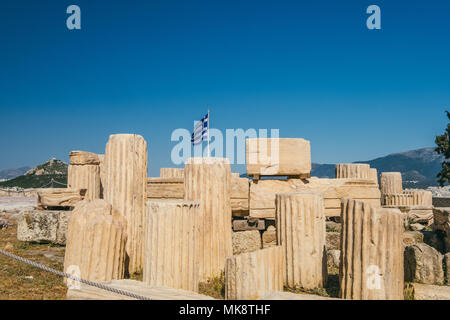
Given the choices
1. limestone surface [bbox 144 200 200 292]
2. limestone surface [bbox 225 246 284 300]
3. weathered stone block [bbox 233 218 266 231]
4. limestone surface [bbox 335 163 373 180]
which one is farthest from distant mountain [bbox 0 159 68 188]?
limestone surface [bbox 225 246 284 300]

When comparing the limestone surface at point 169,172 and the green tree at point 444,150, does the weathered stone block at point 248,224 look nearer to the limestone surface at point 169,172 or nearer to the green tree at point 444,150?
the limestone surface at point 169,172

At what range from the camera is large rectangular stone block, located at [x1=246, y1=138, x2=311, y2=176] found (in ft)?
21.7

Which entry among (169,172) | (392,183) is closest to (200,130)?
(169,172)

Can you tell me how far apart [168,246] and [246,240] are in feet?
9.64

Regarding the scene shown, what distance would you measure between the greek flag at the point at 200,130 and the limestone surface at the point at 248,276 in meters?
5.01

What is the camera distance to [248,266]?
14.8 feet

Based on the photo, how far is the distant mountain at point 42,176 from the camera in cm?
2822

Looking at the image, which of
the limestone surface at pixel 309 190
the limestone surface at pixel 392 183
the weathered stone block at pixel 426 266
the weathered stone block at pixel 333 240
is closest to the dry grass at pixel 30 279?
the limestone surface at pixel 309 190

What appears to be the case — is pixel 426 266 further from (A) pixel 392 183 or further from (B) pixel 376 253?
(A) pixel 392 183

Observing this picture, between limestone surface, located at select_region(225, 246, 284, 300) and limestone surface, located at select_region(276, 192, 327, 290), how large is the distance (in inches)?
27.6

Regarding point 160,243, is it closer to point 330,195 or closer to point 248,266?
point 248,266
